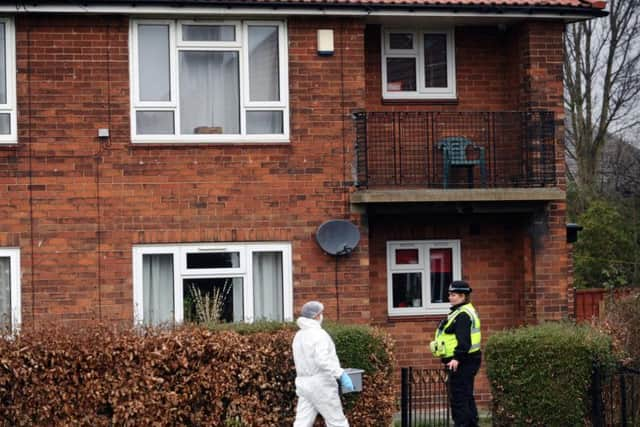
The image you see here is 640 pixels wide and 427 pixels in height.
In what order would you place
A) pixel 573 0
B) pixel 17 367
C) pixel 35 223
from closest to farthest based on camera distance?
pixel 17 367, pixel 35 223, pixel 573 0

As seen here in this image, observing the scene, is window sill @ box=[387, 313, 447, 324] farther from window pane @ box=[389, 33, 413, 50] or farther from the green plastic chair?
window pane @ box=[389, 33, 413, 50]

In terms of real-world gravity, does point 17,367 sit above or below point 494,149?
below

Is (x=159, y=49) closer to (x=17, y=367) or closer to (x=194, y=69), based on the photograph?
(x=194, y=69)

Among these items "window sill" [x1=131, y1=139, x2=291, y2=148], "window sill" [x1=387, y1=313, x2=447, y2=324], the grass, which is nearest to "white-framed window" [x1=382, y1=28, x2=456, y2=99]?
"window sill" [x1=131, y1=139, x2=291, y2=148]

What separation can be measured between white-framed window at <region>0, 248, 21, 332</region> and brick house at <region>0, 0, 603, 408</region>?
0.02 meters

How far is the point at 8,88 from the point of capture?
14.3m

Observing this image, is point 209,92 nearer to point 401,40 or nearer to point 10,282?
point 401,40

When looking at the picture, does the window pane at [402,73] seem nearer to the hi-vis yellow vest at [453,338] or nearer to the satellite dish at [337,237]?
the satellite dish at [337,237]

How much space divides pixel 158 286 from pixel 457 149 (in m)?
4.43

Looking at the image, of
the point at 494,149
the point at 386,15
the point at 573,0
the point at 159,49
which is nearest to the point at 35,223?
the point at 159,49

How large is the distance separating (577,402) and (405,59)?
18.9 ft

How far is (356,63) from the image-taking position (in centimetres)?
1498

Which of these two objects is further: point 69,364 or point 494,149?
point 494,149

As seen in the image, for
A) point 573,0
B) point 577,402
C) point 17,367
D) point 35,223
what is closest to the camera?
point 17,367
